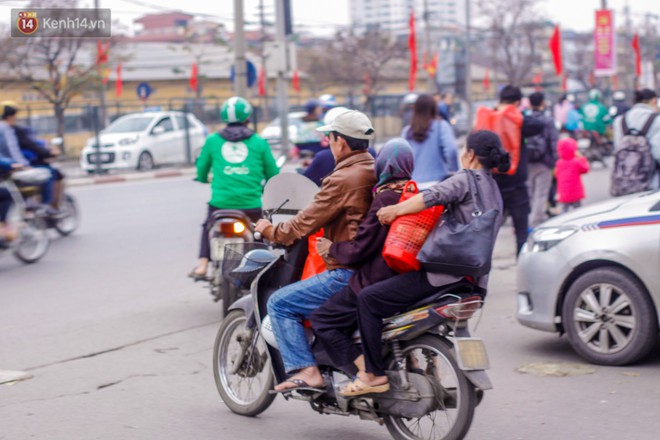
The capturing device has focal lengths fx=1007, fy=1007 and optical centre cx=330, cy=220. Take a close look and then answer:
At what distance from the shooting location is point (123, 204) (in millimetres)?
18406

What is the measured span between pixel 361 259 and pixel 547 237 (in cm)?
249

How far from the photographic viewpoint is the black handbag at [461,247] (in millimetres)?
4598

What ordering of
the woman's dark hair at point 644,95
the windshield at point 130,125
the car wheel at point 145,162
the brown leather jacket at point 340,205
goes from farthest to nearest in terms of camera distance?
the windshield at point 130,125, the car wheel at point 145,162, the woman's dark hair at point 644,95, the brown leather jacket at point 340,205

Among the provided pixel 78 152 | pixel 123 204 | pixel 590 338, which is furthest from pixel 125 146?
pixel 590 338

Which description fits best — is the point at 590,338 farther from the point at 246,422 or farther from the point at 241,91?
the point at 241,91

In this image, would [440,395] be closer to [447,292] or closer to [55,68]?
[447,292]

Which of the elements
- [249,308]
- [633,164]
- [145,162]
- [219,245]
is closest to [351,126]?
[249,308]

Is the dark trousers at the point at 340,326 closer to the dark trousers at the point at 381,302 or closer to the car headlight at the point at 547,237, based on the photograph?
the dark trousers at the point at 381,302

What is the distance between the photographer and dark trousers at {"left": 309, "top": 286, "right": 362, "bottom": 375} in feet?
16.1

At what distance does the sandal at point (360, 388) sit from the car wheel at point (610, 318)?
89.6 inches

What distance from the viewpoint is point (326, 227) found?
509cm

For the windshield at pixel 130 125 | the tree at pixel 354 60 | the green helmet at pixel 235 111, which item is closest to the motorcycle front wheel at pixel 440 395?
the green helmet at pixel 235 111

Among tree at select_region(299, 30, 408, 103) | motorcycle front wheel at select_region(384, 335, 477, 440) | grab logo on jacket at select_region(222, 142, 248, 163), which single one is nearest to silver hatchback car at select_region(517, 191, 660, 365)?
motorcycle front wheel at select_region(384, 335, 477, 440)

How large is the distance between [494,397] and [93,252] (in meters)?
7.70
